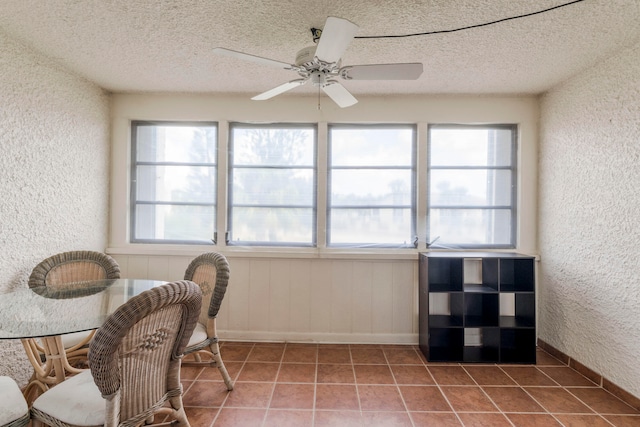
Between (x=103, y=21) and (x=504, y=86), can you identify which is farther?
(x=504, y=86)

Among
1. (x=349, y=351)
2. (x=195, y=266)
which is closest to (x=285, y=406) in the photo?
(x=349, y=351)

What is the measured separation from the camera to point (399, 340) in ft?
9.98

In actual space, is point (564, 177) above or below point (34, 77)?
below

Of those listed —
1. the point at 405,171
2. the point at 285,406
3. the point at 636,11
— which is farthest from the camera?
the point at 405,171

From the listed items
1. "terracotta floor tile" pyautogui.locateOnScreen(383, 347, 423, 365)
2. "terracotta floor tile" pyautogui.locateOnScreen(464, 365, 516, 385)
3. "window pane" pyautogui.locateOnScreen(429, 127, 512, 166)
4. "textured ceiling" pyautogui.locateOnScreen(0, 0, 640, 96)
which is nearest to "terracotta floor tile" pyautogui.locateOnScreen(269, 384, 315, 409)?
"terracotta floor tile" pyautogui.locateOnScreen(383, 347, 423, 365)

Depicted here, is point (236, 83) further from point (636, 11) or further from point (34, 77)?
point (636, 11)

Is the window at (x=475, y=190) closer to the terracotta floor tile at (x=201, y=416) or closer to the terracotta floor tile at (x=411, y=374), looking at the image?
the terracotta floor tile at (x=411, y=374)

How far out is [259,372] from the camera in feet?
8.18

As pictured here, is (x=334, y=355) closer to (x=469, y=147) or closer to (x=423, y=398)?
(x=423, y=398)

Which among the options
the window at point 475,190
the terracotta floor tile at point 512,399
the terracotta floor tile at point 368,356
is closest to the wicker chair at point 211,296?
the terracotta floor tile at point 368,356

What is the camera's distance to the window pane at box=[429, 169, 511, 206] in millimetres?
3139

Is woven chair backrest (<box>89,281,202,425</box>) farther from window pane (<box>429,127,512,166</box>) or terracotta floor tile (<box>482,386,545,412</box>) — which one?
window pane (<box>429,127,512,166</box>)

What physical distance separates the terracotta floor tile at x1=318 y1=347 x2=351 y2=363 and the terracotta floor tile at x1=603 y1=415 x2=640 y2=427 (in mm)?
1725

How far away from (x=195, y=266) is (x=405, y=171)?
2108 millimetres
